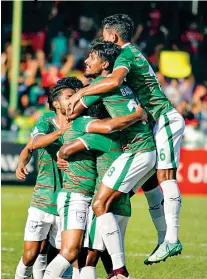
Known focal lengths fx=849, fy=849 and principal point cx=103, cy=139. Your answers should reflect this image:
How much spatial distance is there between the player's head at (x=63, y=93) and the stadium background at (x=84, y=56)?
10.0 metres

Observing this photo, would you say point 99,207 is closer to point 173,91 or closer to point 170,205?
point 170,205

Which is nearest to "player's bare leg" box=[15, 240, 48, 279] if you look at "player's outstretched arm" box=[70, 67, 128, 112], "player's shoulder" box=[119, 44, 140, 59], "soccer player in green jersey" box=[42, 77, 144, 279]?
"soccer player in green jersey" box=[42, 77, 144, 279]

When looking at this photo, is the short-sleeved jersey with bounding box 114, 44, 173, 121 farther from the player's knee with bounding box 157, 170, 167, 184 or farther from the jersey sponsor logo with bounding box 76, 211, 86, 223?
the jersey sponsor logo with bounding box 76, 211, 86, 223

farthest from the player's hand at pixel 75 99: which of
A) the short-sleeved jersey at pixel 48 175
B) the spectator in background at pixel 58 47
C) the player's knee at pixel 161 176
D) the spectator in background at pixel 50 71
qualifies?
the spectator in background at pixel 58 47

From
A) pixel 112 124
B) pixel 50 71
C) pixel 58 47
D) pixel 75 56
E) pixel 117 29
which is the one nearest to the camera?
pixel 112 124

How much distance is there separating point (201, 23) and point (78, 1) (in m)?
3.46

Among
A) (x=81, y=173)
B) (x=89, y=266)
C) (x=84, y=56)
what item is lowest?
(x=84, y=56)

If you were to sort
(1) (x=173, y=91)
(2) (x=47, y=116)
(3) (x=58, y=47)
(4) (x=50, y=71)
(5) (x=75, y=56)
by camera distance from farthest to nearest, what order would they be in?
(3) (x=58, y=47), (5) (x=75, y=56), (4) (x=50, y=71), (1) (x=173, y=91), (2) (x=47, y=116)

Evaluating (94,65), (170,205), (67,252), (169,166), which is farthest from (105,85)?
(67,252)

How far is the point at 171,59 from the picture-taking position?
75.4 feet

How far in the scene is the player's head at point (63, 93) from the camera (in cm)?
790

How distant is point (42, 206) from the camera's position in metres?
7.91

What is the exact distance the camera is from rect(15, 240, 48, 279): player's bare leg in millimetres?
7914

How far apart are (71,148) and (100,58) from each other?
842mm
